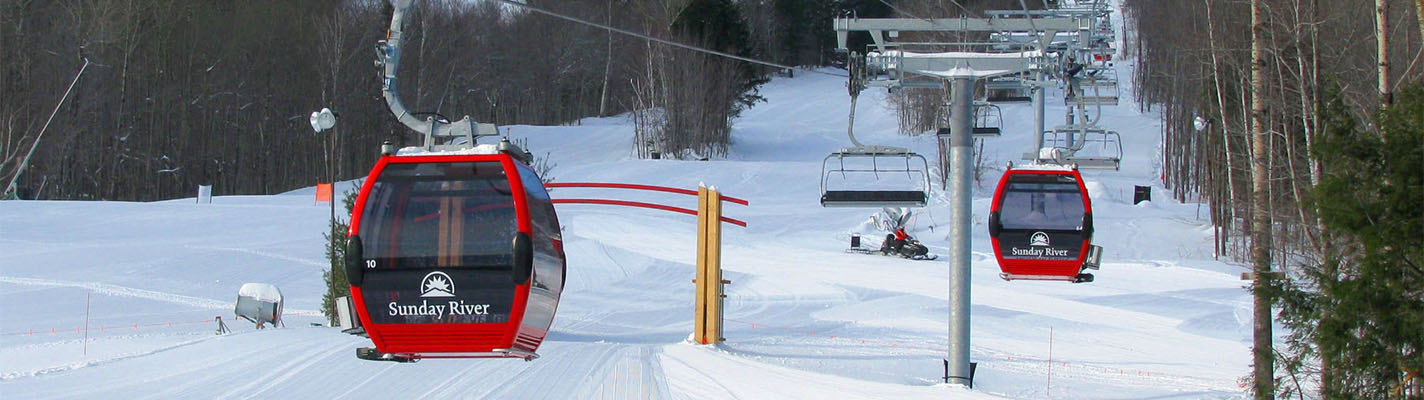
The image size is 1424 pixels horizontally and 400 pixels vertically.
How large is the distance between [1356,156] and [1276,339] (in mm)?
14294

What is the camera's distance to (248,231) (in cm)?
3806

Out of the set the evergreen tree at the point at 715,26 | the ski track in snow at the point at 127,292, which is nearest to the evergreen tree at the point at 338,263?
the ski track in snow at the point at 127,292

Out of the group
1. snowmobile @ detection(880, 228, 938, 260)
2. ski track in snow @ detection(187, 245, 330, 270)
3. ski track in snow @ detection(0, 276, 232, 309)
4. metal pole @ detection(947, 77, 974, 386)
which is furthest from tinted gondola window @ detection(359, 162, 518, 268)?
snowmobile @ detection(880, 228, 938, 260)

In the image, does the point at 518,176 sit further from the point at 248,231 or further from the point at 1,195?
the point at 1,195

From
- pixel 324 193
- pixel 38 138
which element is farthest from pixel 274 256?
pixel 38 138

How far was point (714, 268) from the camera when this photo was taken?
20.2 m

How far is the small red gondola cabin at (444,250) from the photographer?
952 cm

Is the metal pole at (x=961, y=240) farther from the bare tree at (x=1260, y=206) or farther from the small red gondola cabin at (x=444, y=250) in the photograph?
the small red gondola cabin at (x=444, y=250)

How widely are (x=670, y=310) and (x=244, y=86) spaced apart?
134ft

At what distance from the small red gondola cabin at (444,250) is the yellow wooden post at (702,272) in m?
10.2

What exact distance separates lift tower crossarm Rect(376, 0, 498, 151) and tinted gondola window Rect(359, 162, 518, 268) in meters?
0.40

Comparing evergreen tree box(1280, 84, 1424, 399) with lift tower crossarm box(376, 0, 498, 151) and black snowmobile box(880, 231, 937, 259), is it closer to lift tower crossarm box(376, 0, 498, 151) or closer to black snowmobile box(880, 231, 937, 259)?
lift tower crossarm box(376, 0, 498, 151)

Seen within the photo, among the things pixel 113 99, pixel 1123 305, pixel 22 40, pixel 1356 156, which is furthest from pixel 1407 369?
pixel 113 99

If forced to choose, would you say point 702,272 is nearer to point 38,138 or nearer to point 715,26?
point 38,138
